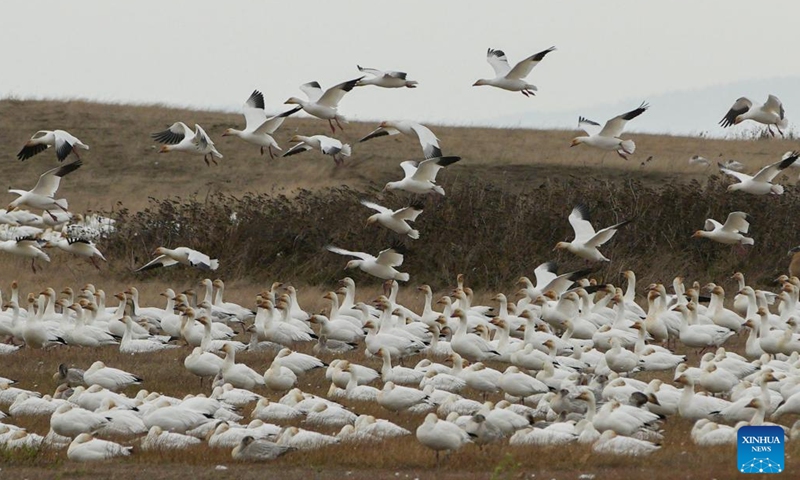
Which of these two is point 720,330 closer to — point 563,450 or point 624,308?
point 624,308

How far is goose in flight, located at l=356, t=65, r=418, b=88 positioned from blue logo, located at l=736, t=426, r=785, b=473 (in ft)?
32.8

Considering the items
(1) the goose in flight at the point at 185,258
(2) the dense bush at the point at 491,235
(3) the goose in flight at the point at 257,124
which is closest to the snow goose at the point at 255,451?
(1) the goose in flight at the point at 185,258

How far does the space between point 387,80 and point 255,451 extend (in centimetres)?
976

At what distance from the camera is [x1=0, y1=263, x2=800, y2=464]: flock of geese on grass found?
9.18 metres

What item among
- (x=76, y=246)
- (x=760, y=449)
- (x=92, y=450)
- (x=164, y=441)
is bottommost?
(x=92, y=450)

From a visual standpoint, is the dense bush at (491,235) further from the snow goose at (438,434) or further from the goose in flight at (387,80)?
the snow goose at (438,434)

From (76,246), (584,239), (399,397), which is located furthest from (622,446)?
(76,246)

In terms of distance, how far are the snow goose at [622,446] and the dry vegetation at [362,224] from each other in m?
0.10

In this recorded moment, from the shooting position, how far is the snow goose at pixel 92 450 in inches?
346

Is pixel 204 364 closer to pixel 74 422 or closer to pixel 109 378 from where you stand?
pixel 109 378

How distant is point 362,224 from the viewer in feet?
72.1

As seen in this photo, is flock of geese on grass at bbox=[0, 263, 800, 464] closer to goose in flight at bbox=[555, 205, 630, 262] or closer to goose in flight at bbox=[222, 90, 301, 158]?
goose in flight at bbox=[555, 205, 630, 262]

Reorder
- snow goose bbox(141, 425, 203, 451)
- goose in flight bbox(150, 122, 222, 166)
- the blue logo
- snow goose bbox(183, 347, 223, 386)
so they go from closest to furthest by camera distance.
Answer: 1. the blue logo
2. snow goose bbox(141, 425, 203, 451)
3. snow goose bbox(183, 347, 223, 386)
4. goose in flight bbox(150, 122, 222, 166)

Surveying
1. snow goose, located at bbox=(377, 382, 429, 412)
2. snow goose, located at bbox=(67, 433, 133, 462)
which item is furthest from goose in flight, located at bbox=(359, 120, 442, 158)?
snow goose, located at bbox=(67, 433, 133, 462)
